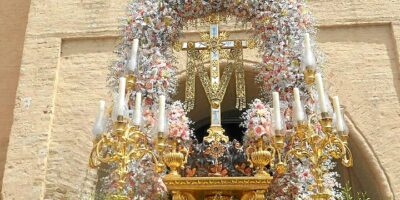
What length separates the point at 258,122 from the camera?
4.27 metres

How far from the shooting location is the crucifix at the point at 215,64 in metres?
4.64

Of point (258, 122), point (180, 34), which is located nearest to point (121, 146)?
point (258, 122)

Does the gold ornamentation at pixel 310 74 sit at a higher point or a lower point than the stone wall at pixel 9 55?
lower

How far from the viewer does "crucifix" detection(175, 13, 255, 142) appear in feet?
15.2

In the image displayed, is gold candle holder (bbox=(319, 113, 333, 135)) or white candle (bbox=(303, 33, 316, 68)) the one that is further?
white candle (bbox=(303, 33, 316, 68))

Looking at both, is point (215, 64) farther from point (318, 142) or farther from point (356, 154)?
point (356, 154)

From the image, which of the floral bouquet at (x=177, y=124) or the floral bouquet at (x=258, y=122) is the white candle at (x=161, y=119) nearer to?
the floral bouquet at (x=177, y=124)

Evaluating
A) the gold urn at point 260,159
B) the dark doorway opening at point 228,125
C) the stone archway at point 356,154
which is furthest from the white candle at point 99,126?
the dark doorway opening at point 228,125

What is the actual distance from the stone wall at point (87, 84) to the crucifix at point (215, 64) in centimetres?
281

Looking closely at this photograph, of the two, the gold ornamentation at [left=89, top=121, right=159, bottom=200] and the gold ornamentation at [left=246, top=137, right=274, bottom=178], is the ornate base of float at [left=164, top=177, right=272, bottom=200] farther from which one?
the gold ornamentation at [left=89, top=121, right=159, bottom=200]

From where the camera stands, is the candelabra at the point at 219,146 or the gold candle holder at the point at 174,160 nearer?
the candelabra at the point at 219,146

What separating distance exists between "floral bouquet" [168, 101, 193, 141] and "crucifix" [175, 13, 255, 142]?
23cm

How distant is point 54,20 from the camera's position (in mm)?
8195

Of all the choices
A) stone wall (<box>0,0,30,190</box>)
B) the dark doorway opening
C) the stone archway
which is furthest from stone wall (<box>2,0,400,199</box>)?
the dark doorway opening
